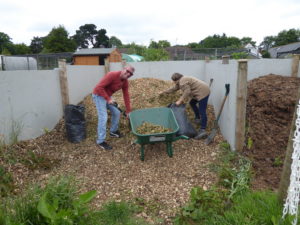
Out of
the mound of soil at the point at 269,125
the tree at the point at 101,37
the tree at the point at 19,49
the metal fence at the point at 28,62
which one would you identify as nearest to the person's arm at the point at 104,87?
the mound of soil at the point at 269,125

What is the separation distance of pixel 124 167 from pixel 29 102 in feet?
7.46

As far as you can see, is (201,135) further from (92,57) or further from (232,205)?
(92,57)

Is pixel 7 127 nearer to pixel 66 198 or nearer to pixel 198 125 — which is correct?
pixel 66 198

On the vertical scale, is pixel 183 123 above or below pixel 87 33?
below

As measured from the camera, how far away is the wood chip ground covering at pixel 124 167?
287 cm

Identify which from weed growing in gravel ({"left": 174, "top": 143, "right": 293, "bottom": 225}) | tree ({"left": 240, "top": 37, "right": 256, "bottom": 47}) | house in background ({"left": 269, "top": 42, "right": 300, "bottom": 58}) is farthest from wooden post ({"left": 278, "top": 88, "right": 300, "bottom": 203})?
tree ({"left": 240, "top": 37, "right": 256, "bottom": 47})

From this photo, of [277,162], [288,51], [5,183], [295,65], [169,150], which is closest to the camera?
[5,183]

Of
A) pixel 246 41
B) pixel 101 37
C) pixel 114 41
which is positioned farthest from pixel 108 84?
pixel 101 37

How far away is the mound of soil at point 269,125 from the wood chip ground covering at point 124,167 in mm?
606

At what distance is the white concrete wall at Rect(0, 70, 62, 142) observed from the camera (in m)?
3.89

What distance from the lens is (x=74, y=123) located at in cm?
434

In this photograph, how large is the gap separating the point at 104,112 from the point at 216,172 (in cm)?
212

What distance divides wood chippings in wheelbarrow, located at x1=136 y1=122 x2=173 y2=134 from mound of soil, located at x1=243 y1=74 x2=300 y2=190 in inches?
51.2

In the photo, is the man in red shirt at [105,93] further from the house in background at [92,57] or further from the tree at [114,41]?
the tree at [114,41]
